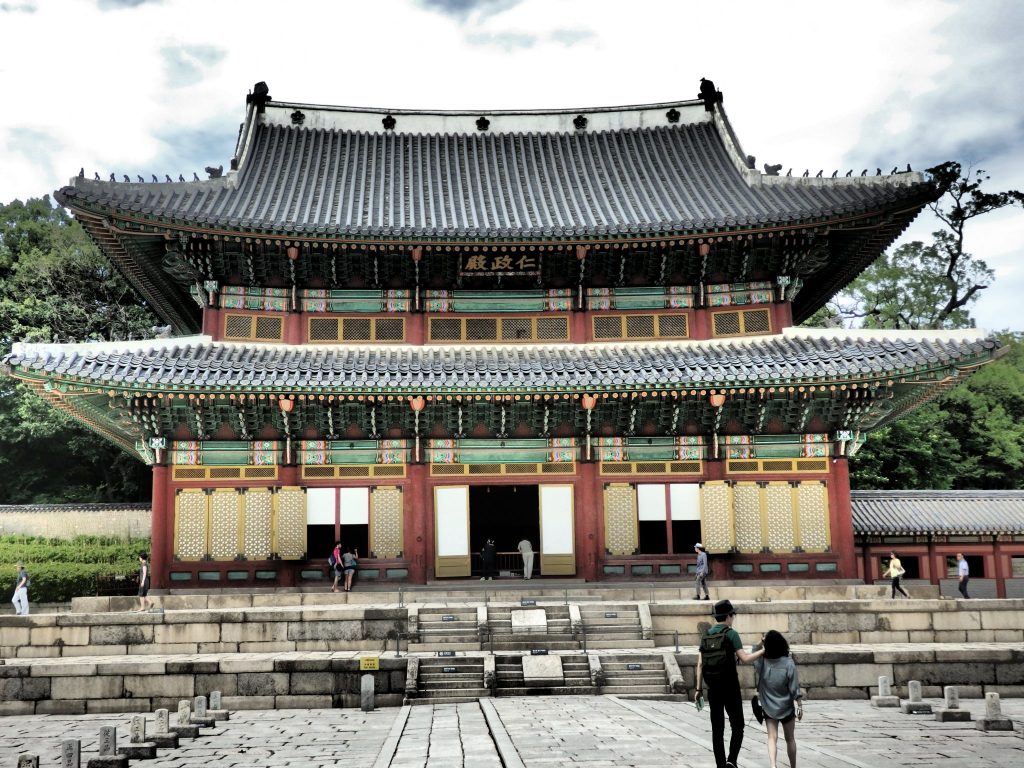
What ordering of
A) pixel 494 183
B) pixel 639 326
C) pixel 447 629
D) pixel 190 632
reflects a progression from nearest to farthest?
pixel 190 632 < pixel 447 629 < pixel 639 326 < pixel 494 183

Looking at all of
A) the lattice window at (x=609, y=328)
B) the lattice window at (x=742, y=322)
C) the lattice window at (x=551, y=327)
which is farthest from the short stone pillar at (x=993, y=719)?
the lattice window at (x=551, y=327)

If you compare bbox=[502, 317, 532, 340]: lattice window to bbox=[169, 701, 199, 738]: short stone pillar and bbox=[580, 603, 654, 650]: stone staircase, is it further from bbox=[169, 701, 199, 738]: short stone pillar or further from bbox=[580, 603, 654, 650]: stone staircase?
bbox=[169, 701, 199, 738]: short stone pillar

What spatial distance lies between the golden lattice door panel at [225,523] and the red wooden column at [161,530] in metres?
1.12

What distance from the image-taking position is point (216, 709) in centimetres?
1789

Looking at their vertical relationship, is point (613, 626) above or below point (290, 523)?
below

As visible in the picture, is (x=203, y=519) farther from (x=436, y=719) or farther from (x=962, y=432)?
(x=962, y=432)

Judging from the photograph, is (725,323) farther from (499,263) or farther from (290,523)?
(290,523)

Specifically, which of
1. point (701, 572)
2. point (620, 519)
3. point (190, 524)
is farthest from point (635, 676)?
point (190, 524)

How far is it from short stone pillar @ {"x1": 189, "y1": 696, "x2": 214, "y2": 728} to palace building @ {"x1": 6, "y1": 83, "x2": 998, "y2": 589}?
351 inches

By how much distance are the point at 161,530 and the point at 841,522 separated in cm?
1832

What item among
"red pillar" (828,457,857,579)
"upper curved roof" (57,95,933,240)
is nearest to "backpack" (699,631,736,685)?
"red pillar" (828,457,857,579)

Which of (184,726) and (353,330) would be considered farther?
(353,330)

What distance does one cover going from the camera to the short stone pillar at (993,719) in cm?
1454

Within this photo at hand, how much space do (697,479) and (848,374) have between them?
5.11 m
